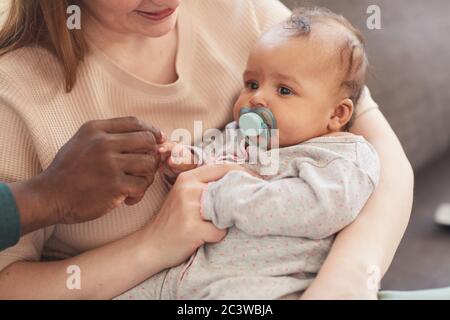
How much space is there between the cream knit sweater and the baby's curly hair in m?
0.17

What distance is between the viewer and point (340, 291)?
3.52 feet

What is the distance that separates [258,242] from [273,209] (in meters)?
0.07

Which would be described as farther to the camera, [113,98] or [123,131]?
[113,98]

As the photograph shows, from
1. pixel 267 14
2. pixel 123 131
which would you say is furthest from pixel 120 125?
pixel 267 14

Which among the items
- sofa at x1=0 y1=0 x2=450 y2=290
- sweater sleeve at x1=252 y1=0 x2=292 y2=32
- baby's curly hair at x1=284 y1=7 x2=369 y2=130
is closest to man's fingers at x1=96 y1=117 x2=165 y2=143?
baby's curly hair at x1=284 y1=7 x2=369 y2=130

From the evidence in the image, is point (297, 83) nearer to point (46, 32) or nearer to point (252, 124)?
point (252, 124)

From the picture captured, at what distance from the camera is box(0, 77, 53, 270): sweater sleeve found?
1.13 meters

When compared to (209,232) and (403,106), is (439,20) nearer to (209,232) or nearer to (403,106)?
(403,106)

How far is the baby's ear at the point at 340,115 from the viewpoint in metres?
1.26

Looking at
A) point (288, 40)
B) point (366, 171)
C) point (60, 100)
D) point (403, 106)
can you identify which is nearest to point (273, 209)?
point (366, 171)

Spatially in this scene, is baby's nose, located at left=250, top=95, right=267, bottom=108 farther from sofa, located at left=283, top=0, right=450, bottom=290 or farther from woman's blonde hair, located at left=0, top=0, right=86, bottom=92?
sofa, located at left=283, top=0, right=450, bottom=290

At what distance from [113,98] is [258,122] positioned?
282 millimetres

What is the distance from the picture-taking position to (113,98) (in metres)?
1.26
